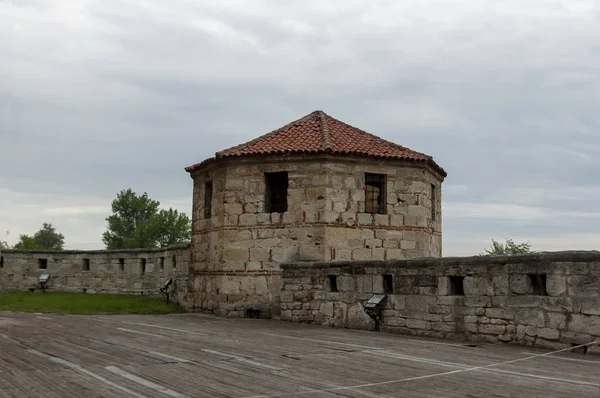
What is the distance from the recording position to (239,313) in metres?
17.5

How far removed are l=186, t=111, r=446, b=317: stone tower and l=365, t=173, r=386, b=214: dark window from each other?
30 mm

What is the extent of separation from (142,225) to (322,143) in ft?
179

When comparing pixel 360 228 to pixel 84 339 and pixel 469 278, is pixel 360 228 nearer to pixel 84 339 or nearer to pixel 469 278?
pixel 469 278

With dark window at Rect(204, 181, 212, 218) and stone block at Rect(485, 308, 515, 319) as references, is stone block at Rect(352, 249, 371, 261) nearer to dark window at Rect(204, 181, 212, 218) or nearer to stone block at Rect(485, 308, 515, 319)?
dark window at Rect(204, 181, 212, 218)

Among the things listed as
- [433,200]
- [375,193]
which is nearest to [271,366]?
[375,193]

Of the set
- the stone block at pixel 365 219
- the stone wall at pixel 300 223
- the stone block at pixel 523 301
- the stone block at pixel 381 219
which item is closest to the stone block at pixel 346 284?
the stone wall at pixel 300 223

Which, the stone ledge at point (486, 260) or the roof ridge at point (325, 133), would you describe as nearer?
the stone ledge at point (486, 260)

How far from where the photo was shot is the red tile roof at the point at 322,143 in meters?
17.6

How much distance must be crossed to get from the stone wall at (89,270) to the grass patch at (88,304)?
1.49 m

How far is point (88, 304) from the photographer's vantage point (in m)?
20.7

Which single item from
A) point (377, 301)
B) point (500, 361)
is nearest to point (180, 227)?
point (377, 301)

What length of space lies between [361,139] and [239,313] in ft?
21.5

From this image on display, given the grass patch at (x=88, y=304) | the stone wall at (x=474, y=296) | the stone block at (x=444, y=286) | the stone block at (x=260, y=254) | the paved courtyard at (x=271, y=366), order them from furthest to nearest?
1. the grass patch at (x=88, y=304)
2. the stone block at (x=260, y=254)
3. the stone block at (x=444, y=286)
4. the stone wall at (x=474, y=296)
5. the paved courtyard at (x=271, y=366)

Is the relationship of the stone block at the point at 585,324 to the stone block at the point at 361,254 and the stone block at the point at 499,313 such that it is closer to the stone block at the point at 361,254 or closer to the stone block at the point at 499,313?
the stone block at the point at 499,313
